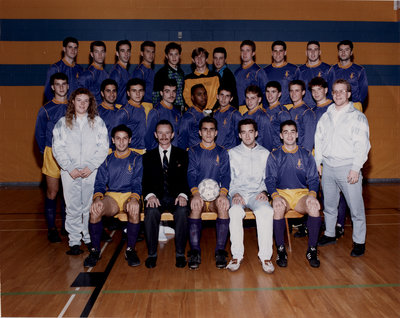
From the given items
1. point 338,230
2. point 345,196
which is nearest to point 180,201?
point 345,196

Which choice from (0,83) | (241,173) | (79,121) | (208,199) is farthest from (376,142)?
(0,83)

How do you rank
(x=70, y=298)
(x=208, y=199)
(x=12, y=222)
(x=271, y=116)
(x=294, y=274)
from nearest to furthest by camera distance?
(x=70, y=298)
(x=294, y=274)
(x=208, y=199)
(x=271, y=116)
(x=12, y=222)

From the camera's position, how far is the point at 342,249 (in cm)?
385

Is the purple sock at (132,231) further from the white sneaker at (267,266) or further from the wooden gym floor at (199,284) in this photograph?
the white sneaker at (267,266)

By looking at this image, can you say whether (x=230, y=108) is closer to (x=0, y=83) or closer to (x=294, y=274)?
(x=294, y=274)

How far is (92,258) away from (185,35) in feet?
17.6

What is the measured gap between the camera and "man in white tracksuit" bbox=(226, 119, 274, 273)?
11.0 feet

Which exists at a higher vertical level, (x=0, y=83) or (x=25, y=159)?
(x=0, y=83)

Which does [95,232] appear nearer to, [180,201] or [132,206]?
[132,206]

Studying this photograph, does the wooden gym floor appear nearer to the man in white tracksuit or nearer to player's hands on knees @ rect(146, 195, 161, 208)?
the man in white tracksuit

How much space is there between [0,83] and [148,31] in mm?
3314

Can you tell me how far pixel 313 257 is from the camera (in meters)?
3.41

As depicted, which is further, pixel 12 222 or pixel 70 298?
pixel 12 222

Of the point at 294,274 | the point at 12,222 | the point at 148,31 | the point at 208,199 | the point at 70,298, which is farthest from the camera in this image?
the point at 148,31
